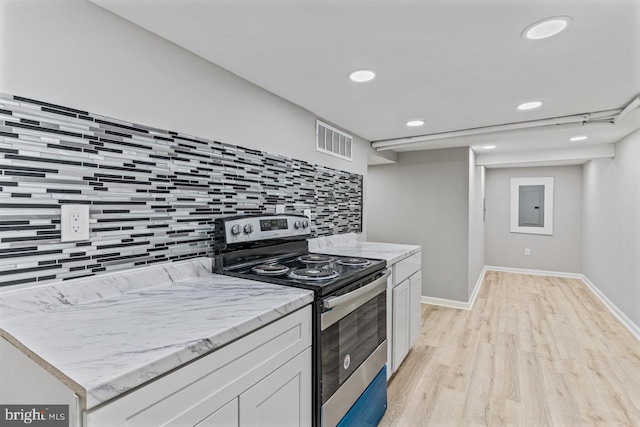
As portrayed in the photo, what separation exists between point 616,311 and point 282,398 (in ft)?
14.3

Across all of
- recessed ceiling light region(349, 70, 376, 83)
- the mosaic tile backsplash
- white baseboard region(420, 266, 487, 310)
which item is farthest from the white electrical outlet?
white baseboard region(420, 266, 487, 310)

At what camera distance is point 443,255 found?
158 inches

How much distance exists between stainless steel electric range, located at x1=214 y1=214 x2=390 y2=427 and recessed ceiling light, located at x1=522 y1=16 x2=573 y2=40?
1.36 meters

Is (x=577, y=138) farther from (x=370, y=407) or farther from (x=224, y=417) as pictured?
(x=224, y=417)

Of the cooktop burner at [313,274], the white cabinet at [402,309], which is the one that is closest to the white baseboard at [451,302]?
the white cabinet at [402,309]

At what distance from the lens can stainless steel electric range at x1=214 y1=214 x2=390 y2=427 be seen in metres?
1.34

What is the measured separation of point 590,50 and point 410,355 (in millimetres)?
2435

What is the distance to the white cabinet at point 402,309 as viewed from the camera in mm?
2193

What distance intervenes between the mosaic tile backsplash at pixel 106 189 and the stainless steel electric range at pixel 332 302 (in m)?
0.17

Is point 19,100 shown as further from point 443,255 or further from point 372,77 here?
point 443,255

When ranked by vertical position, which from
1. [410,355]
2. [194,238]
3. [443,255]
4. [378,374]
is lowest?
[410,355]

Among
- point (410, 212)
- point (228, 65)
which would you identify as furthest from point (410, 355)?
point (228, 65)

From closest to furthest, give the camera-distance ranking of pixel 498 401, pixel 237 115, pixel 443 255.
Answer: pixel 237 115, pixel 498 401, pixel 443 255

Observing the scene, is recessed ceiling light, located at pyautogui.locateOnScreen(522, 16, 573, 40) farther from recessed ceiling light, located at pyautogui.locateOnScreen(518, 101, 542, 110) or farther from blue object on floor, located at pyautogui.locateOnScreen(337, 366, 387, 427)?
blue object on floor, located at pyautogui.locateOnScreen(337, 366, 387, 427)
